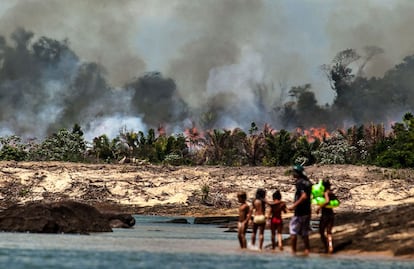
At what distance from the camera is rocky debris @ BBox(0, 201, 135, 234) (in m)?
41.5

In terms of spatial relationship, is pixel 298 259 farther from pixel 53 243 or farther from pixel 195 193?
pixel 195 193

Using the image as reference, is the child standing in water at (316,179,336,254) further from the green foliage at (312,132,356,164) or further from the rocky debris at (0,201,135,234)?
the green foliage at (312,132,356,164)

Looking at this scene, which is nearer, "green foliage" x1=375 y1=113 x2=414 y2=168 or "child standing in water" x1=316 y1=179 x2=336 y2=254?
"child standing in water" x1=316 y1=179 x2=336 y2=254

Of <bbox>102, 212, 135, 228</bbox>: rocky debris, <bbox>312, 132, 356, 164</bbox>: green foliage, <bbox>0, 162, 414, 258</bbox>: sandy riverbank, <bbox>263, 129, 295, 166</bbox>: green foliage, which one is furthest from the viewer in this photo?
<bbox>312, 132, 356, 164</bbox>: green foliage

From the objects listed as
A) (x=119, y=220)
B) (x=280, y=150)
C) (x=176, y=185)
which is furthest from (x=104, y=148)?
(x=119, y=220)

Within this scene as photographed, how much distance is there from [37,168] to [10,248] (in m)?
78.1

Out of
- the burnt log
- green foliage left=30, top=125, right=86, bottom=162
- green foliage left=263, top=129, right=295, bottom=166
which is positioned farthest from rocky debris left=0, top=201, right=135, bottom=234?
green foliage left=30, top=125, right=86, bottom=162

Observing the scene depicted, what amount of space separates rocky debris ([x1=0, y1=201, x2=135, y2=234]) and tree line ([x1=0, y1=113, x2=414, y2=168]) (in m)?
78.6

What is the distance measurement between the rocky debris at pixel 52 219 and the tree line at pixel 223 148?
258ft

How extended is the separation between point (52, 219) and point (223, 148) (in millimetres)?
105225

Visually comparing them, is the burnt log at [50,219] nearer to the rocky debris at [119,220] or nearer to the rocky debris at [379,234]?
the rocky debris at [119,220]

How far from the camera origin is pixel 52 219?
41562mm

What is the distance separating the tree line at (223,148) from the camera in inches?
5098

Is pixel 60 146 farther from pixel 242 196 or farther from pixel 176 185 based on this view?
pixel 242 196
